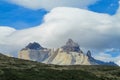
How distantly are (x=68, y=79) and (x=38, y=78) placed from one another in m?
17.3

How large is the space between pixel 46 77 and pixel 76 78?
1718cm

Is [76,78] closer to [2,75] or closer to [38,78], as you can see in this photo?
[38,78]

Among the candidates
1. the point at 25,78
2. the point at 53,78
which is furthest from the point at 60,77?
the point at 25,78

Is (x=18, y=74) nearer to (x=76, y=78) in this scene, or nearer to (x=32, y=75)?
(x=32, y=75)

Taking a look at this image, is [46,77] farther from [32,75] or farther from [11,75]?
[11,75]

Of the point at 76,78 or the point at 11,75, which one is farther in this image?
the point at 76,78

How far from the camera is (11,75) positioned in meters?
186

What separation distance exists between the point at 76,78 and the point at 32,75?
81.1ft

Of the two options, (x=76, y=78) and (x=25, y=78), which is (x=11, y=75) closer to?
(x=25, y=78)

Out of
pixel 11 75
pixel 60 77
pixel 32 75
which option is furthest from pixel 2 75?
pixel 60 77

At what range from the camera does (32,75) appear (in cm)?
19388

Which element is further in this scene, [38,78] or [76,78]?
[76,78]

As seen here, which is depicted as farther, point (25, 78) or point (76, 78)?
point (76, 78)

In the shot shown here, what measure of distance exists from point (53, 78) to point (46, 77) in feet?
12.5
